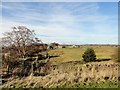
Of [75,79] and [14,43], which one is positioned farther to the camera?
[14,43]

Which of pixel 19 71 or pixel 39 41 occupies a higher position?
pixel 39 41

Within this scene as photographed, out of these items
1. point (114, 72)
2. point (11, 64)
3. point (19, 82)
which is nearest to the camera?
point (19, 82)

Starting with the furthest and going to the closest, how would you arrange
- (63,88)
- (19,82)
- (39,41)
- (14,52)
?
(39,41) < (14,52) < (19,82) < (63,88)

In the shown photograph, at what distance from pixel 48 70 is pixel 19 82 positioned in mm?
3850

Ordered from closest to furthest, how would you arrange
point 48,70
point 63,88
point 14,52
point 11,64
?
point 63,88 → point 48,70 → point 11,64 → point 14,52

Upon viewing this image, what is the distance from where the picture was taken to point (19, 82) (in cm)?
1341

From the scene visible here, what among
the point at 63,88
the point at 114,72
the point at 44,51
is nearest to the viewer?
the point at 63,88

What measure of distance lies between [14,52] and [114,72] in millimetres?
14938

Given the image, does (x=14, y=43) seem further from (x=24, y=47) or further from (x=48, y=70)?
(x=48, y=70)

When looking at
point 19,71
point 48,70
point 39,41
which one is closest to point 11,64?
point 19,71

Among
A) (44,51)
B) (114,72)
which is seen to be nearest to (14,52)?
(44,51)

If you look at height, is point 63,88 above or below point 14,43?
below

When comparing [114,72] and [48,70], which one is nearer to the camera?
[114,72]

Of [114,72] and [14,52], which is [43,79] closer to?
[114,72]
